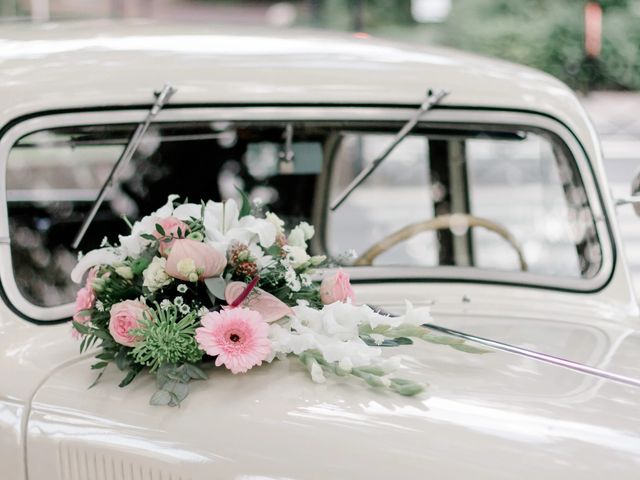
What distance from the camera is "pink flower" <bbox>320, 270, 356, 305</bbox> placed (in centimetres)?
204

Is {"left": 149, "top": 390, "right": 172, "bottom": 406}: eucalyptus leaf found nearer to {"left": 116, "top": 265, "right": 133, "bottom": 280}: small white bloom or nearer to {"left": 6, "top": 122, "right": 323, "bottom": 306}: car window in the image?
{"left": 116, "top": 265, "right": 133, "bottom": 280}: small white bloom

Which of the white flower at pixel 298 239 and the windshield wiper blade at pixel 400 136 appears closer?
the white flower at pixel 298 239

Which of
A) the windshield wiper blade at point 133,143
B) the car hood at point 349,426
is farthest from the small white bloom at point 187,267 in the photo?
the windshield wiper blade at point 133,143

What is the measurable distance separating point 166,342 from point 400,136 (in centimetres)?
105

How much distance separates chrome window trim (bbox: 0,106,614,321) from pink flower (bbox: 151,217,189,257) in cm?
45

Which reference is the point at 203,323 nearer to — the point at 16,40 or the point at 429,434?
the point at 429,434

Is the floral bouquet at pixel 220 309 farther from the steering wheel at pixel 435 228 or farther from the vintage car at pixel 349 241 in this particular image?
the steering wheel at pixel 435 228

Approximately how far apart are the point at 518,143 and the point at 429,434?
143 cm

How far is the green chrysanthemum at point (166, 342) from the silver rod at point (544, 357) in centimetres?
63

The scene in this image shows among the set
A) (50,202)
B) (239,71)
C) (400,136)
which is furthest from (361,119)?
(50,202)

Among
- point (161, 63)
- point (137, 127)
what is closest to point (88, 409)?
point (137, 127)

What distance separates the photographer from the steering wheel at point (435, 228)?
2811 mm

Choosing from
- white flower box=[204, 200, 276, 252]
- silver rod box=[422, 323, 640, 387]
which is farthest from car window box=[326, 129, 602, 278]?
white flower box=[204, 200, 276, 252]

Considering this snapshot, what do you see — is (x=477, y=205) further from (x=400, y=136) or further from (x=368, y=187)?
(x=400, y=136)
